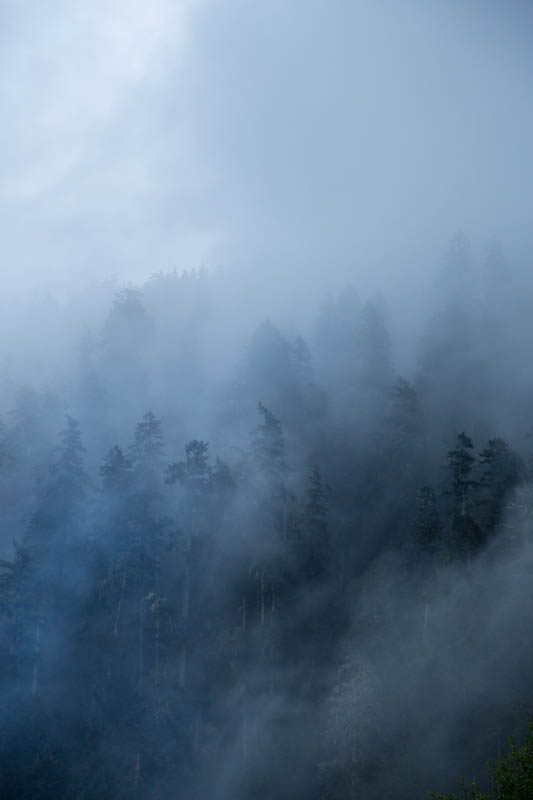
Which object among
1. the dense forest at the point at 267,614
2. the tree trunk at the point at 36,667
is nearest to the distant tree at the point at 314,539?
the dense forest at the point at 267,614

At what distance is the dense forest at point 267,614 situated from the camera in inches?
1405

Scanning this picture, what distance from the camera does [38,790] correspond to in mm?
34156

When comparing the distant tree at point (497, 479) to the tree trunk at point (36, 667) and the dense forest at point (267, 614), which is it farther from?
the tree trunk at point (36, 667)

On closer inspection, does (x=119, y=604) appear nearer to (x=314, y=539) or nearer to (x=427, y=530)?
(x=314, y=539)

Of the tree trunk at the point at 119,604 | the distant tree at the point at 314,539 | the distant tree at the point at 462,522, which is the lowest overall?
the distant tree at the point at 462,522

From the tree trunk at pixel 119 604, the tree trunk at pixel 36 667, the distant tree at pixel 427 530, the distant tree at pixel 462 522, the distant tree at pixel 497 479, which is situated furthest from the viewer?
the distant tree at pixel 497 479

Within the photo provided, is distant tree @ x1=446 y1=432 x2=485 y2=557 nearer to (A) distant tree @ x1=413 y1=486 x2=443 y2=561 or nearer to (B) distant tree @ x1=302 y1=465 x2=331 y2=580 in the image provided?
(A) distant tree @ x1=413 y1=486 x2=443 y2=561

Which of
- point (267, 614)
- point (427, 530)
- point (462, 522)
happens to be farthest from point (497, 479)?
point (267, 614)

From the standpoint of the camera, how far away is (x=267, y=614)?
1699 inches

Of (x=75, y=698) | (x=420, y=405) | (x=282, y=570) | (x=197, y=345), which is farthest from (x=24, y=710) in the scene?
(x=197, y=345)

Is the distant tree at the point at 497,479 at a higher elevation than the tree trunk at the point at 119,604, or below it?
below

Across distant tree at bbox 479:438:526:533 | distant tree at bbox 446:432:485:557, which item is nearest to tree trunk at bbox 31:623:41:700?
distant tree at bbox 446:432:485:557

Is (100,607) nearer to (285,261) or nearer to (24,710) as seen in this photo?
Answer: (24,710)

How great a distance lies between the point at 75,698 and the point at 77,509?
1309 cm
